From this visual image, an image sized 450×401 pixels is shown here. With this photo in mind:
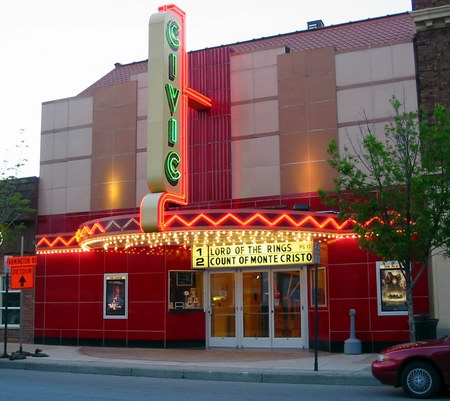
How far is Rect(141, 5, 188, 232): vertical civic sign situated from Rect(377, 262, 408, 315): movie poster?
588 cm

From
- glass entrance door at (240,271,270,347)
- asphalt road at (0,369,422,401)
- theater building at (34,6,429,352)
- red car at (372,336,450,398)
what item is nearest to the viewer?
red car at (372,336,450,398)

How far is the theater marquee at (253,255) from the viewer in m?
→ 19.8

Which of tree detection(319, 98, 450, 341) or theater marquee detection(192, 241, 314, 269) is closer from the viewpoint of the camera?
tree detection(319, 98, 450, 341)

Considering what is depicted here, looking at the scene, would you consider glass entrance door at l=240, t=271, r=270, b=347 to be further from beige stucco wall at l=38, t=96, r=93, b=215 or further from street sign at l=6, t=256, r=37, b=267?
beige stucco wall at l=38, t=96, r=93, b=215

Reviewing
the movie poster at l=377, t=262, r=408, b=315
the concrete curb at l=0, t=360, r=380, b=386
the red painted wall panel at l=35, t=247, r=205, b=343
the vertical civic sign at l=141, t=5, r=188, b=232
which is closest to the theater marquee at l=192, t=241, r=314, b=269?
the red painted wall panel at l=35, t=247, r=205, b=343

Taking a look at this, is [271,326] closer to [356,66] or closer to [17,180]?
[356,66]

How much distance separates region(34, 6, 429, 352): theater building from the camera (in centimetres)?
1878

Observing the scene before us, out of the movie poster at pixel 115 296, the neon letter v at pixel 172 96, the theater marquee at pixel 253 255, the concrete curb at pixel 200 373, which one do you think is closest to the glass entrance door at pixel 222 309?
the theater marquee at pixel 253 255

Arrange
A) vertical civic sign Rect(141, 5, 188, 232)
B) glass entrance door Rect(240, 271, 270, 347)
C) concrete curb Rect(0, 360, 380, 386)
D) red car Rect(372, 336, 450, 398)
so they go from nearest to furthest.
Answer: red car Rect(372, 336, 450, 398)
concrete curb Rect(0, 360, 380, 386)
vertical civic sign Rect(141, 5, 188, 232)
glass entrance door Rect(240, 271, 270, 347)

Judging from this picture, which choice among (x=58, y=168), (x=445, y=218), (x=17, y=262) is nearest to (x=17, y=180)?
(x=58, y=168)

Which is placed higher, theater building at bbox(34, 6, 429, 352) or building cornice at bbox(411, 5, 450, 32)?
building cornice at bbox(411, 5, 450, 32)

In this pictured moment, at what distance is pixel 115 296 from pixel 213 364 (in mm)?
6411

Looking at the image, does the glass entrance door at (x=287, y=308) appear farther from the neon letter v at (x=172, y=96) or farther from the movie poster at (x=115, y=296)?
the neon letter v at (x=172, y=96)

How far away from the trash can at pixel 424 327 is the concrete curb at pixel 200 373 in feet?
8.88
